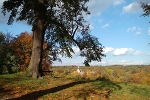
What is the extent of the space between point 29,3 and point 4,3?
2.61 metres

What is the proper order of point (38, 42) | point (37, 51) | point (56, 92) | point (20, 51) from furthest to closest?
point (20, 51) → point (38, 42) → point (37, 51) → point (56, 92)

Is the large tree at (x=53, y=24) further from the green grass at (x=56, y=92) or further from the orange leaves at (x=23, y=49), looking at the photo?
the orange leaves at (x=23, y=49)

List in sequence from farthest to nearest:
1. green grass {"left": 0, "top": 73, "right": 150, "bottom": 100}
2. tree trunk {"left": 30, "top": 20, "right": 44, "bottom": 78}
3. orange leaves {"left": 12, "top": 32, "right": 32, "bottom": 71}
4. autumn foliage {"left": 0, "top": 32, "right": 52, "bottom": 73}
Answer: orange leaves {"left": 12, "top": 32, "right": 32, "bottom": 71} → autumn foliage {"left": 0, "top": 32, "right": 52, "bottom": 73} → tree trunk {"left": 30, "top": 20, "right": 44, "bottom": 78} → green grass {"left": 0, "top": 73, "right": 150, "bottom": 100}

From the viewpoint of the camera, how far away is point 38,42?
16.5 m

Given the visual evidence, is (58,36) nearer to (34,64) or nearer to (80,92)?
(34,64)

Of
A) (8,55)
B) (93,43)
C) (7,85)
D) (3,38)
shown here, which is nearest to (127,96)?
(93,43)

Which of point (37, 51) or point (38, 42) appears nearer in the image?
point (37, 51)

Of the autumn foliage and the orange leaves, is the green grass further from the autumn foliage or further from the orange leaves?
the orange leaves

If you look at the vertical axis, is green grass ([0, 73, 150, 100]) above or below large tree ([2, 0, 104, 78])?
below

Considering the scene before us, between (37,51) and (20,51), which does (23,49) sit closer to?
(20,51)

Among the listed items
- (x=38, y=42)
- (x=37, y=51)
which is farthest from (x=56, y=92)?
(x=38, y=42)

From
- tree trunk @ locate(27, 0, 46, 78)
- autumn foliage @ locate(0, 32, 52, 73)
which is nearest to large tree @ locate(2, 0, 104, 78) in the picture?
tree trunk @ locate(27, 0, 46, 78)

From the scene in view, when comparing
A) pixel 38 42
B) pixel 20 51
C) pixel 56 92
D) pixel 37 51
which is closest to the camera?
pixel 56 92

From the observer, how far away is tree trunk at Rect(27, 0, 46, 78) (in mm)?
16234
